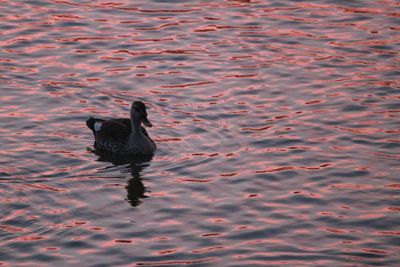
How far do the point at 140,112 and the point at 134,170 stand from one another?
138 cm

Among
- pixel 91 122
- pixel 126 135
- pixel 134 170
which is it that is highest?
pixel 91 122

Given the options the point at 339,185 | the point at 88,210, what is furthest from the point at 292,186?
the point at 88,210

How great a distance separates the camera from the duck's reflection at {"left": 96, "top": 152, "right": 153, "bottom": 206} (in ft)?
64.3

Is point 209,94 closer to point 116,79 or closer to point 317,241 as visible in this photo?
point 116,79

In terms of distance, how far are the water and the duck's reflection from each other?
0.18 feet

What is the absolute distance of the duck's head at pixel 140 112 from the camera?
72.4 ft

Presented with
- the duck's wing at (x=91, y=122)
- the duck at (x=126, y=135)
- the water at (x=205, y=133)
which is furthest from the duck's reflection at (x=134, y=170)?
the duck's wing at (x=91, y=122)

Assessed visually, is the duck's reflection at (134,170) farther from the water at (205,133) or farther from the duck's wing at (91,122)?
the duck's wing at (91,122)

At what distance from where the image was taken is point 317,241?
57.4 ft

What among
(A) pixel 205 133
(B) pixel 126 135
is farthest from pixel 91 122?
(A) pixel 205 133

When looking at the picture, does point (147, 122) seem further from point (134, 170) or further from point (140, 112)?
point (134, 170)

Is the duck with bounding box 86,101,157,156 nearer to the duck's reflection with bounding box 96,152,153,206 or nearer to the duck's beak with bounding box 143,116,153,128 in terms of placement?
the duck's beak with bounding box 143,116,153,128

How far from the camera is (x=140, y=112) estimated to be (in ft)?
72.5

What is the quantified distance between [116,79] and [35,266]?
9231 mm
